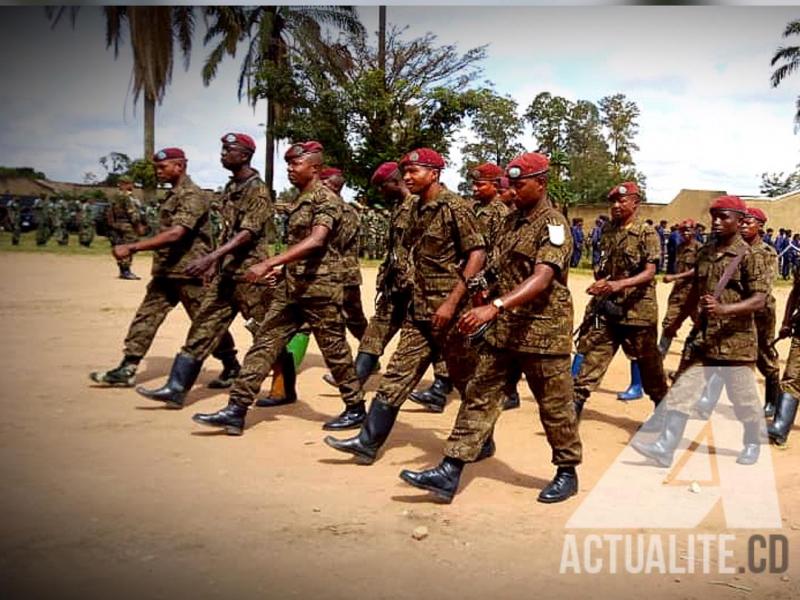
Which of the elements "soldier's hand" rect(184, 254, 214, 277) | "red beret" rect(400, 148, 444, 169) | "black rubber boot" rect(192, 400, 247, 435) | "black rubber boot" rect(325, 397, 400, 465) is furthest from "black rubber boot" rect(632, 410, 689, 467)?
"soldier's hand" rect(184, 254, 214, 277)

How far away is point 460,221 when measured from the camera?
17.0ft

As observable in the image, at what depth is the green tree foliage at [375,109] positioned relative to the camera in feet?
69.9

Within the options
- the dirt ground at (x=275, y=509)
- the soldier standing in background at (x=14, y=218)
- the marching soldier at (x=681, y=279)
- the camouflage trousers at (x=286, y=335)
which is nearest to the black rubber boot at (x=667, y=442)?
the dirt ground at (x=275, y=509)

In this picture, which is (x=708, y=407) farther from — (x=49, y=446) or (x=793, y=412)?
(x=49, y=446)

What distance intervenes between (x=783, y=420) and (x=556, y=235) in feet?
9.61

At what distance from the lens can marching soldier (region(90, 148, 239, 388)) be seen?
681 centimetres

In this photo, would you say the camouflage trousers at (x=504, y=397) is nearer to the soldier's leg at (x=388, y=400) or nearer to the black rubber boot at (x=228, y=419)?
the soldier's leg at (x=388, y=400)

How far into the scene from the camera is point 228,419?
18.8ft

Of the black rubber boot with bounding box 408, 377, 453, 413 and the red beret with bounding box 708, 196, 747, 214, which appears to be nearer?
the red beret with bounding box 708, 196, 747, 214

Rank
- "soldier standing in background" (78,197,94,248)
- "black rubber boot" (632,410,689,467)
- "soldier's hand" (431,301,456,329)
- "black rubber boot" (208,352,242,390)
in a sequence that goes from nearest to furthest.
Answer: "soldier's hand" (431,301,456,329) < "black rubber boot" (632,410,689,467) < "black rubber boot" (208,352,242,390) < "soldier standing in background" (78,197,94,248)

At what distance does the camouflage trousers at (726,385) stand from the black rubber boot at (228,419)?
9.94ft

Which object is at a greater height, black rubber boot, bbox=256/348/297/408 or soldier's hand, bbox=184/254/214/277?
soldier's hand, bbox=184/254/214/277

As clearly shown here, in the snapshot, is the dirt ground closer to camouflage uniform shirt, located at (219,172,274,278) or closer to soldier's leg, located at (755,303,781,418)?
soldier's leg, located at (755,303,781,418)

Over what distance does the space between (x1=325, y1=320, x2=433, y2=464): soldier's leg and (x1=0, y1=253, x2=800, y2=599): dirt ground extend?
14cm
